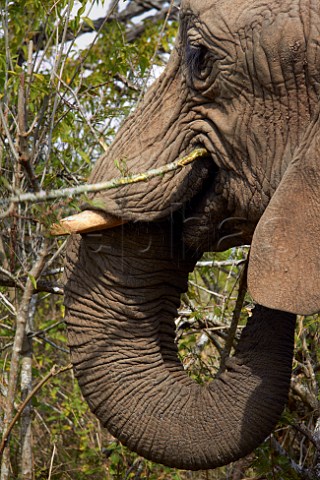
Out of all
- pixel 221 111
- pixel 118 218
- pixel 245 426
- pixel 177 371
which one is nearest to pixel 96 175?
pixel 118 218

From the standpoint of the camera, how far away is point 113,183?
2596 mm

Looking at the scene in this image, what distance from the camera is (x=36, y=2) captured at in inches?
164

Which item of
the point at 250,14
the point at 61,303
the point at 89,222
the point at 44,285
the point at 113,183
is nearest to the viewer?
the point at 113,183

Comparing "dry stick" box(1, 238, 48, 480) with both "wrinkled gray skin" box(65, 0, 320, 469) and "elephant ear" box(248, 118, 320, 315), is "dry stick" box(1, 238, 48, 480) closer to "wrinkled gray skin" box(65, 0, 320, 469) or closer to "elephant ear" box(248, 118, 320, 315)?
"wrinkled gray skin" box(65, 0, 320, 469)

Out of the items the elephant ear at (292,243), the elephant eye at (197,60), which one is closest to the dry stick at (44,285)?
the elephant eye at (197,60)

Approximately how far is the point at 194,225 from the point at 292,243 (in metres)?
0.58

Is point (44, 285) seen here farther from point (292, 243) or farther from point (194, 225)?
point (292, 243)

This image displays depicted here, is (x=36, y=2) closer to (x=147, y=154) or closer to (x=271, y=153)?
(x=147, y=154)

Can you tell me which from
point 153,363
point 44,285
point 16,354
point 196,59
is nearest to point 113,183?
point 196,59

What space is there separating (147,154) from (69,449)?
2549mm

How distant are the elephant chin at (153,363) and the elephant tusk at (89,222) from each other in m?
0.06

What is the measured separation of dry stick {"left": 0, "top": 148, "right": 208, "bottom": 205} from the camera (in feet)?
7.82

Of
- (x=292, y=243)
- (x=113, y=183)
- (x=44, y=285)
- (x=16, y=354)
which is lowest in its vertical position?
(x=16, y=354)

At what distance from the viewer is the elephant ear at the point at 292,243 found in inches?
105
